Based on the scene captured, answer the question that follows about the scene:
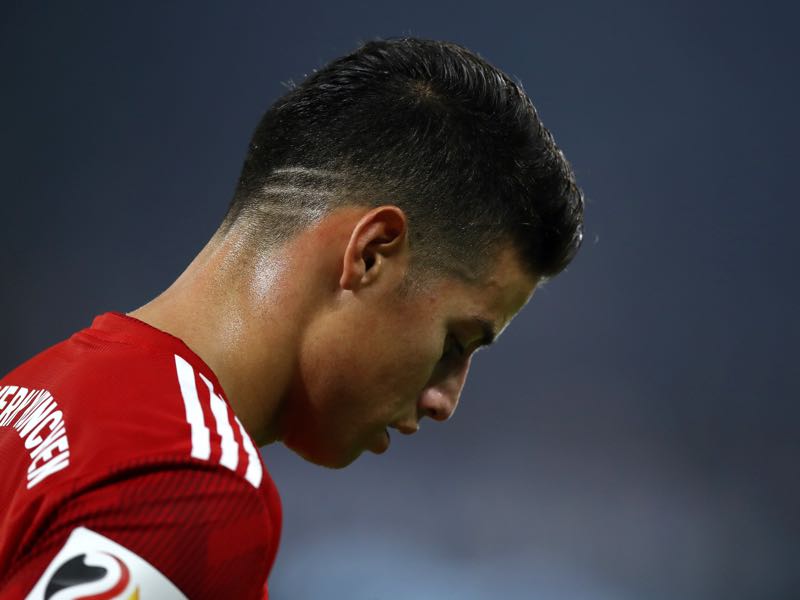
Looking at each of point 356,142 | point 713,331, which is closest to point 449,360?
point 356,142

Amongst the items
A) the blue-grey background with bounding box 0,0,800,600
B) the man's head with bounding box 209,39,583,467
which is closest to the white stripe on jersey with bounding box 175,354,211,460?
the man's head with bounding box 209,39,583,467

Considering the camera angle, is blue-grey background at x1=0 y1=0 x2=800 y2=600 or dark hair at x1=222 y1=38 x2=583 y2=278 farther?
blue-grey background at x1=0 y1=0 x2=800 y2=600

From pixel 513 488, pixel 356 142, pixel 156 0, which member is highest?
pixel 156 0

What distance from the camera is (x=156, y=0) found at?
8.50 feet

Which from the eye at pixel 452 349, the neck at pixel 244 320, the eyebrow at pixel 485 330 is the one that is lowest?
the neck at pixel 244 320

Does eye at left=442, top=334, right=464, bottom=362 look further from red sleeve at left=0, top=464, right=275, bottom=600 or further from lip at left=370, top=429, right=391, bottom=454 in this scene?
red sleeve at left=0, top=464, right=275, bottom=600

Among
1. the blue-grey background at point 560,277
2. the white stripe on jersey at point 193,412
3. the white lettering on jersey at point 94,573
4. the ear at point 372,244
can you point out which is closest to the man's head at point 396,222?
the ear at point 372,244

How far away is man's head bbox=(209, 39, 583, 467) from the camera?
0.60 metres

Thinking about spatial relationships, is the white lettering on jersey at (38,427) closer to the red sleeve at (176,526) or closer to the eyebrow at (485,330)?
the red sleeve at (176,526)

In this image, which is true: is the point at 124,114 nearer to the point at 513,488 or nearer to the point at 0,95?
the point at 0,95

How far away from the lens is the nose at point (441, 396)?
68 cm

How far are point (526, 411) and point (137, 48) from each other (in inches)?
63.9

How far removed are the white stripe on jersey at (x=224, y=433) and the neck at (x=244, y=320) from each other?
0.07 m

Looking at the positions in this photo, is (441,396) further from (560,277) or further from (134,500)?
(560,277)
